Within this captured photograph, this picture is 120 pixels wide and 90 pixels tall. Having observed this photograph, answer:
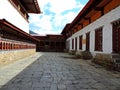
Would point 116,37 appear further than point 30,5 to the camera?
No

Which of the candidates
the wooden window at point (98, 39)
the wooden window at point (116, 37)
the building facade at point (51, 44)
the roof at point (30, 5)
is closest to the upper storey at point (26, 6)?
the roof at point (30, 5)

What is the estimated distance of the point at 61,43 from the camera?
41.1 metres

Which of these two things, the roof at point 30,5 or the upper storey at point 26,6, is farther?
the roof at point 30,5

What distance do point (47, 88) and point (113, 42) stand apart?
6107 mm

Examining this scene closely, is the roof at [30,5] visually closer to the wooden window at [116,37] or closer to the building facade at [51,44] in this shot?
the wooden window at [116,37]

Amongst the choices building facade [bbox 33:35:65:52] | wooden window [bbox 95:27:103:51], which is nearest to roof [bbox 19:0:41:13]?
wooden window [bbox 95:27:103:51]

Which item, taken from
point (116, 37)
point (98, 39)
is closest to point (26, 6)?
point (98, 39)

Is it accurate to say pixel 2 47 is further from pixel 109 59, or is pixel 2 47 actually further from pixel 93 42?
pixel 93 42

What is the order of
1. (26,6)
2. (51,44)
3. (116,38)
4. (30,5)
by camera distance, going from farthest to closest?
(51,44), (26,6), (30,5), (116,38)

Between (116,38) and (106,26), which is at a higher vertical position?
(106,26)

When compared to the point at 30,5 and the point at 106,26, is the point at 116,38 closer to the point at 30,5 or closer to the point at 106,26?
the point at 106,26

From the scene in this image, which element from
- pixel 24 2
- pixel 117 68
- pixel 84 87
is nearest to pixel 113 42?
pixel 117 68

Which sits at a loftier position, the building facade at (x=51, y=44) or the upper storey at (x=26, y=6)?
the upper storey at (x=26, y=6)

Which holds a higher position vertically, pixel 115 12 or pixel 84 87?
pixel 115 12
